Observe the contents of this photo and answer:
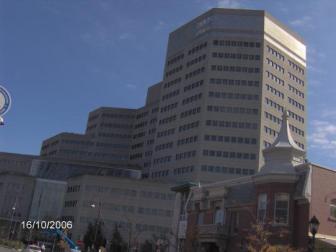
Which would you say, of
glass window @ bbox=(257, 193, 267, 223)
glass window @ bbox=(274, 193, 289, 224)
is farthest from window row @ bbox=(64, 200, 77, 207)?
glass window @ bbox=(274, 193, 289, 224)

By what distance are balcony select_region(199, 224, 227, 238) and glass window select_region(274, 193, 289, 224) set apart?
299 inches

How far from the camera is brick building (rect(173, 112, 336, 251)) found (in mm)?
38375

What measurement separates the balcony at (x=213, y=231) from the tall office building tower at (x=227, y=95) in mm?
77670

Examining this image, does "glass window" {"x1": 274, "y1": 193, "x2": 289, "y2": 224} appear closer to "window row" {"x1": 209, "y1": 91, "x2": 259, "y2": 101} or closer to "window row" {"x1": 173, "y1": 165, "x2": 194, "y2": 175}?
"window row" {"x1": 173, "y1": 165, "x2": 194, "y2": 175}

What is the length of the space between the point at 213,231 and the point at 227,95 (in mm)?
89635

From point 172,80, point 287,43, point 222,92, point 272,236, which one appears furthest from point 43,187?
point 272,236

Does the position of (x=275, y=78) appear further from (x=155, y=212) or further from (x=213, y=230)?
(x=213, y=230)

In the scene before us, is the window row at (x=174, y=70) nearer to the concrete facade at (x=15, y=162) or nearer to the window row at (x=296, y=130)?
the window row at (x=296, y=130)

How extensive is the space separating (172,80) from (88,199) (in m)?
47.0

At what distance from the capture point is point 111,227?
125 m

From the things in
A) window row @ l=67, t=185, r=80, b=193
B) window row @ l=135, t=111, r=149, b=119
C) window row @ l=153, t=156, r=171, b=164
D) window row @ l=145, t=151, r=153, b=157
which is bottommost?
window row @ l=67, t=185, r=80, b=193

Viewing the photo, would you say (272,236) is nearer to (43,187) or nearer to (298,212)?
(298,212)

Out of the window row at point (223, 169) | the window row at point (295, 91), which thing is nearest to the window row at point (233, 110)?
the window row at point (223, 169)

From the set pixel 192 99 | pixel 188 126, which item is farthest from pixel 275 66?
pixel 188 126
